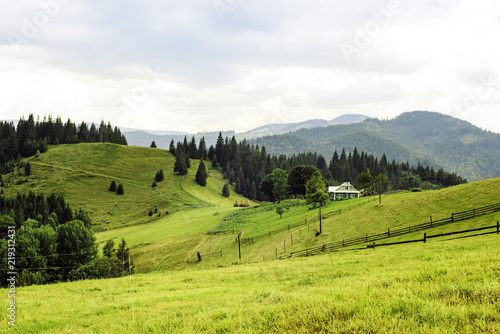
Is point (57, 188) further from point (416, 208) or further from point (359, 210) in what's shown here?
point (416, 208)

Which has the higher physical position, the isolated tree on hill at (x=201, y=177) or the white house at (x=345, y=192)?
the isolated tree on hill at (x=201, y=177)

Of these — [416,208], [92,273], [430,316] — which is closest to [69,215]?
[92,273]

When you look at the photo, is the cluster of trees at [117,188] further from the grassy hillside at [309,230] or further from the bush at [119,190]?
the grassy hillside at [309,230]

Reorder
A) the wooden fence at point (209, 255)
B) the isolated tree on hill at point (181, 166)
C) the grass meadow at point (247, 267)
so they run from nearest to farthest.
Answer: the grass meadow at point (247, 267), the wooden fence at point (209, 255), the isolated tree on hill at point (181, 166)

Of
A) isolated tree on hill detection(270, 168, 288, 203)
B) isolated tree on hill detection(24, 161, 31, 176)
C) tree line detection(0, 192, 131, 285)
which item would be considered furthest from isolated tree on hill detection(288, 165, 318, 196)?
isolated tree on hill detection(24, 161, 31, 176)

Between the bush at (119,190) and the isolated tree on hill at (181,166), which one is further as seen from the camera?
the isolated tree on hill at (181,166)

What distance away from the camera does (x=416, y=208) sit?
184 ft

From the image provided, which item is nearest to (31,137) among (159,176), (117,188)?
(117,188)

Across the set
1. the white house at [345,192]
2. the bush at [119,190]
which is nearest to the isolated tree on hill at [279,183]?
the white house at [345,192]

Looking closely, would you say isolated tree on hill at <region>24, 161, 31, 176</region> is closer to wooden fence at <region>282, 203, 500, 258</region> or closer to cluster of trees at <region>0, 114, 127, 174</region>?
cluster of trees at <region>0, 114, 127, 174</region>

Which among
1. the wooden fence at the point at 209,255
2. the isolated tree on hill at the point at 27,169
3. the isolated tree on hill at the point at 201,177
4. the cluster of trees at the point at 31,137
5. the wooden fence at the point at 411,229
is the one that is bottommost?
the wooden fence at the point at 209,255

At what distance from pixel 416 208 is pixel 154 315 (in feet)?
186

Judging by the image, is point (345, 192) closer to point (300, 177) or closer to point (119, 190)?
point (300, 177)

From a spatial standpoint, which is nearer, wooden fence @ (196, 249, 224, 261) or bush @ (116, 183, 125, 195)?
wooden fence @ (196, 249, 224, 261)
